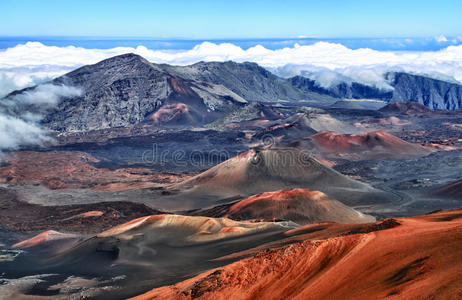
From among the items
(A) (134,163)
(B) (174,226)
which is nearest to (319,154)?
(A) (134,163)

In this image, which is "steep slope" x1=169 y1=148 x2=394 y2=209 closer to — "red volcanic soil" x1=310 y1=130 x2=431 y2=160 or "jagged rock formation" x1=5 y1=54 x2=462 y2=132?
Answer: "red volcanic soil" x1=310 y1=130 x2=431 y2=160

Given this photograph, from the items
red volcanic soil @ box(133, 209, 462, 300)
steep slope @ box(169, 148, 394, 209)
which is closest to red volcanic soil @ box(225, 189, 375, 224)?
steep slope @ box(169, 148, 394, 209)

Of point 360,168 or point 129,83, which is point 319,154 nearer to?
point 360,168

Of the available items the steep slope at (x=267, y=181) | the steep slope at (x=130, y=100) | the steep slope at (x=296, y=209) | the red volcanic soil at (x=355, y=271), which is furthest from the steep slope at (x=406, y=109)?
the red volcanic soil at (x=355, y=271)

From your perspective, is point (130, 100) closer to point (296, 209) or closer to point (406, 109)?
point (406, 109)

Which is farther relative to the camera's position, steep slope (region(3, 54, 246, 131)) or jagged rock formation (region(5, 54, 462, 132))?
steep slope (region(3, 54, 246, 131))

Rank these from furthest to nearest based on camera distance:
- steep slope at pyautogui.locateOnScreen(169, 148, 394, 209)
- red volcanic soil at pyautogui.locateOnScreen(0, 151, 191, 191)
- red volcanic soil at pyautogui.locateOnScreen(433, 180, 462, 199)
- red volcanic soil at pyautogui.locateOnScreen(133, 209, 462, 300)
Result: 1. red volcanic soil at pyautogui.locateOnScreen(0, 151, 191, 191)
2. steep slope at pyautogui.locateOnScreen(169, 148, 394, 209)
3. red volcanic soil at pyautogui.locateOnScreen(433, 180, 462, 199)
4. red volcanic soil at pyautogui.locateOnScreen(133, 209, 462, 300)

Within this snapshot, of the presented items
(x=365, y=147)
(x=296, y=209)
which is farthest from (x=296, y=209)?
(x=365, y=147)
